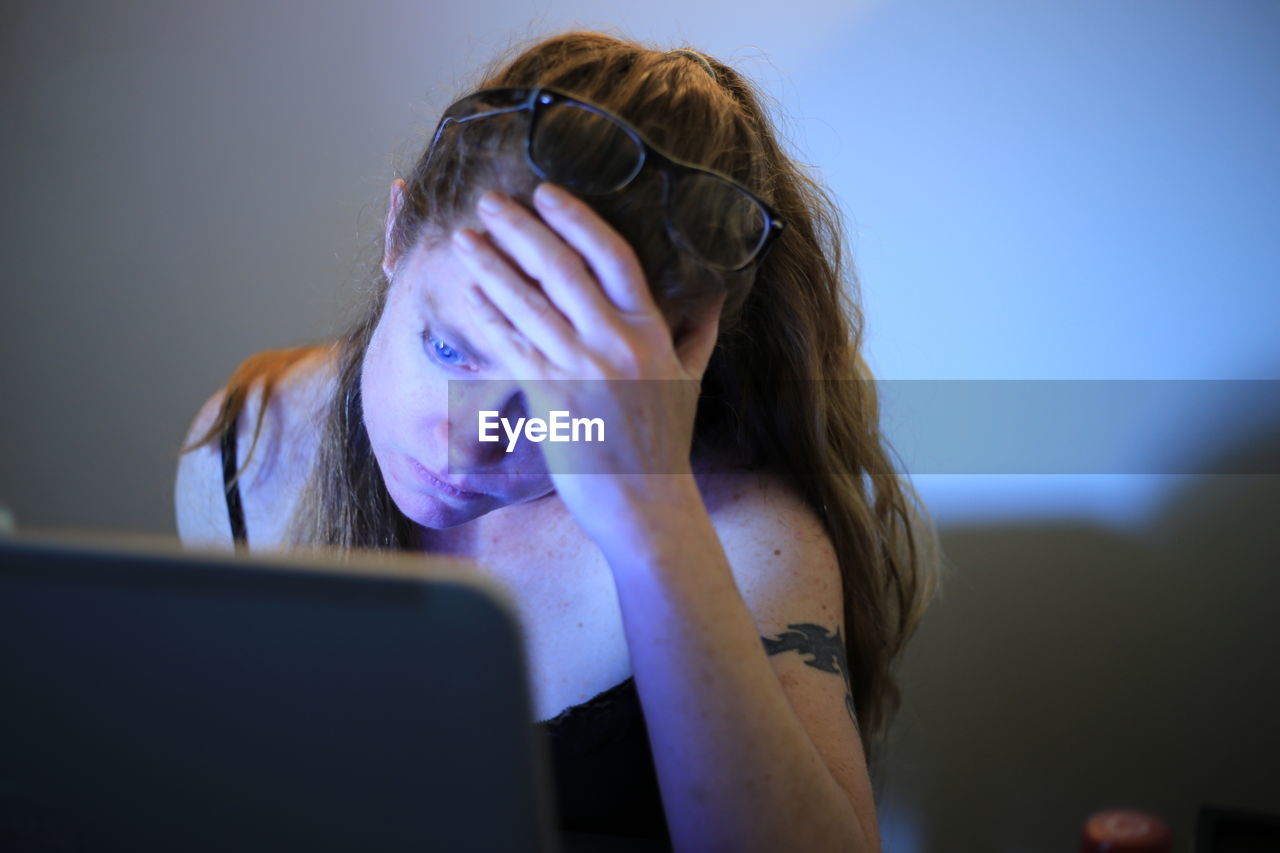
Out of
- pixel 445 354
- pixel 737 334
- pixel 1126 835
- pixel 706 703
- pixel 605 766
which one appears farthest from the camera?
pixel 737 334

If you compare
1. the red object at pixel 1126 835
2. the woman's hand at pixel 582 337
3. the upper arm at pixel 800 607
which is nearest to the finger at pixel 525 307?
the woman's hand at pixel 582 337

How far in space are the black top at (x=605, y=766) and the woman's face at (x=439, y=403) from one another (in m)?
0.21

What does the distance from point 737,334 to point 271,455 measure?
2.07ft

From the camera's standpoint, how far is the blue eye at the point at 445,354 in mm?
795

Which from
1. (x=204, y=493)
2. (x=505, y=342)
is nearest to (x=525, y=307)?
(x=505, y=342)

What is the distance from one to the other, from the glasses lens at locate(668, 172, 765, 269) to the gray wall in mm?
514

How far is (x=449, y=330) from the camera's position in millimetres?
787

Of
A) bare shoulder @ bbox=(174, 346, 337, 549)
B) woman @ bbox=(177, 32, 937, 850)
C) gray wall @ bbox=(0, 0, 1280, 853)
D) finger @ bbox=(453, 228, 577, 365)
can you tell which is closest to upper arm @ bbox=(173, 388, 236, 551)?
bare shoulder @ bbox=(174, 346, 337, 549)

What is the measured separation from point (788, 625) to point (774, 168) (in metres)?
0.45

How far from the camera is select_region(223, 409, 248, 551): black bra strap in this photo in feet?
4.14

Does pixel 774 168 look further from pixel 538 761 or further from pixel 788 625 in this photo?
pixel 538 761

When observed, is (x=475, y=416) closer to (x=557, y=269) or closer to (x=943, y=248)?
(x=557, y=269)

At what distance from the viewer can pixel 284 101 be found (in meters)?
1.61

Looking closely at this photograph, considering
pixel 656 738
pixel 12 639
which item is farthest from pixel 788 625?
pixel 12 639
